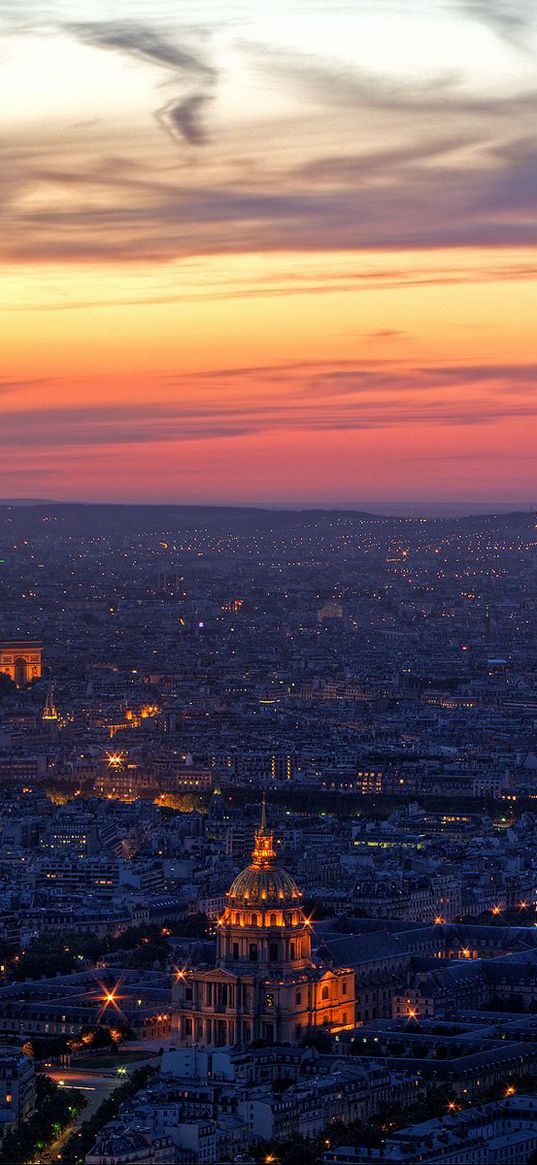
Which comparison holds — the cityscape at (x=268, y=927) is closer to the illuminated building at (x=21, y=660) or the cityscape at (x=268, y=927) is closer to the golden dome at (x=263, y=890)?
the golden dome at (x=263, y=890)

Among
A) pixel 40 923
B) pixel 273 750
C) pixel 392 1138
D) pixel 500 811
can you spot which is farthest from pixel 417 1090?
pixel 273 750

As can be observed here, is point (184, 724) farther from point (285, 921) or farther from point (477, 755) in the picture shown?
point (285, 921)

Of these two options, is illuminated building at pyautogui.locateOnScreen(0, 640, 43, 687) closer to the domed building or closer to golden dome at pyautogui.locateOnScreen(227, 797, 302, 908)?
golden dome at pyautogui.locateOnScreen(227, 797, 302, 908)

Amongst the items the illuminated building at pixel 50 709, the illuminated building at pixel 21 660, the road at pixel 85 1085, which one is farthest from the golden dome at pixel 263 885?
the illuminated building at pixel 21 660

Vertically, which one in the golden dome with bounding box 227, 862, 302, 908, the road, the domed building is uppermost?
the golden dome with bounding box 227, 862, 302, 908

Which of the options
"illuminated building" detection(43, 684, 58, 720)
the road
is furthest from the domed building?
"illuminated building" detection(43, 684, 58, 720)
